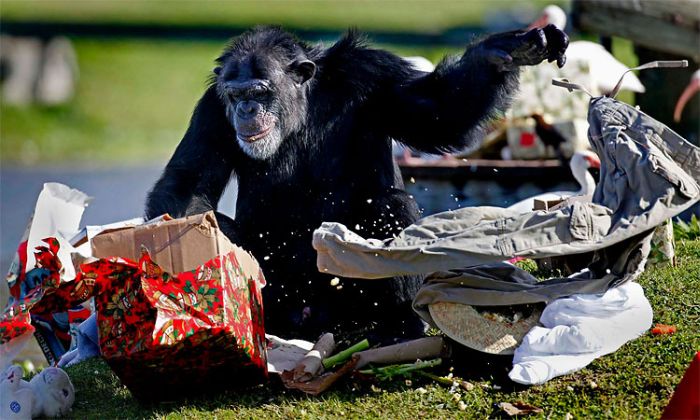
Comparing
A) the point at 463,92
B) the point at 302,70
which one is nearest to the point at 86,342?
the point at 302,70

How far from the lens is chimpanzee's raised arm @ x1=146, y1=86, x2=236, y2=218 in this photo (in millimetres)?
5418

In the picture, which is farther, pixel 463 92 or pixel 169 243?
pixel 463 92

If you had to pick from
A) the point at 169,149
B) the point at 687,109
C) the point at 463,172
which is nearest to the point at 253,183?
the point at 463,172

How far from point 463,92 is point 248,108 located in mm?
1093

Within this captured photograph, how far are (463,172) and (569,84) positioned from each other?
12.6 feet

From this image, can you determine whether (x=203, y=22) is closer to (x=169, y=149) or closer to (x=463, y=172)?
(x=169, y=149)

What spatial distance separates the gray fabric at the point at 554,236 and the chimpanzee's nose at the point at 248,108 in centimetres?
130

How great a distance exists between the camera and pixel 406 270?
13.6 ft

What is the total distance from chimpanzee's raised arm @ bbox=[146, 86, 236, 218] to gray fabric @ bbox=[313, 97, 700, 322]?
54.7 inches

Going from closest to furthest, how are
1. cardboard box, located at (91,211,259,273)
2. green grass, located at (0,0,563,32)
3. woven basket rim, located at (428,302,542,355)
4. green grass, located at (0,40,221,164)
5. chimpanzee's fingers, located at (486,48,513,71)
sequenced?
cardboard box, located at (91,211,259,273)
woven basket rim, located at (428,302,542,355)
chimpanzee's fingers, located at (486,48,513,71)
green grass, located at (0,40,221,164)
green grass, located at (0,0,563,32)

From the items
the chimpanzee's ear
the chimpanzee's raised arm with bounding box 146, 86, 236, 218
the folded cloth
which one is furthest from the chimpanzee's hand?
the folded cloth

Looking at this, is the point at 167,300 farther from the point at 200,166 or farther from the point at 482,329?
the point at 200,166

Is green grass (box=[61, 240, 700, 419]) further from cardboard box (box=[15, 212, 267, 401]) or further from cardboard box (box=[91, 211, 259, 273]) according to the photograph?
cardboard box (box=[91, 211, 259, 273])

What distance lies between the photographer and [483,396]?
14.0ft
